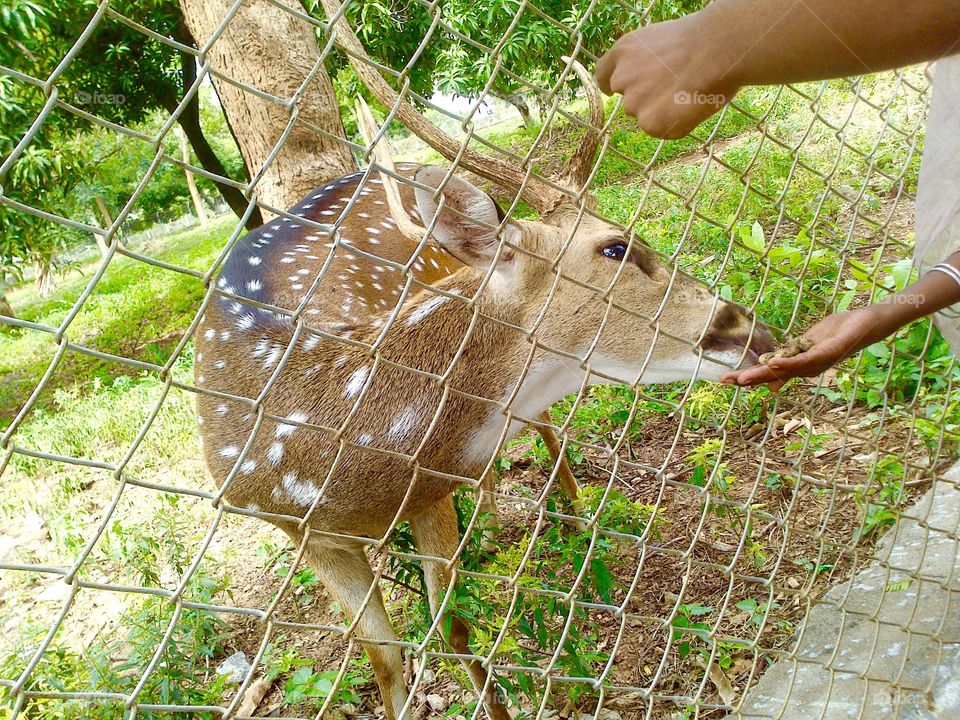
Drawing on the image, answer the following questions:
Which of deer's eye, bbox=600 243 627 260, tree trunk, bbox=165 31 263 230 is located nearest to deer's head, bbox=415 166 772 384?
deer's eye, bbox=600 243 627 260

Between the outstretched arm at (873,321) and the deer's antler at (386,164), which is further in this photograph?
the deer's antler at (386,164)

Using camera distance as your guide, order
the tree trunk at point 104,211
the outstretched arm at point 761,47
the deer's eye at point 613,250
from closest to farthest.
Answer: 1. the outstretched arm at point 761,47
2. the deer's eye at point 613,250
3. the tree trunk at point 104,211

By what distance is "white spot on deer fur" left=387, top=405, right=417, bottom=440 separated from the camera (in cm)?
215

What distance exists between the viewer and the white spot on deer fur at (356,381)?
218 centimetres

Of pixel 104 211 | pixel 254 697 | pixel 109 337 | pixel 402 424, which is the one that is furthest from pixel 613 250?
pixel 109 337

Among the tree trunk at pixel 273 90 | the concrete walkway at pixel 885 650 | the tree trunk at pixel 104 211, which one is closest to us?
the concrete walkway at pixel 885 650

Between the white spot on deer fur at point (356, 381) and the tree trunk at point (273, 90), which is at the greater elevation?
the tree trunk at point (273, 90)

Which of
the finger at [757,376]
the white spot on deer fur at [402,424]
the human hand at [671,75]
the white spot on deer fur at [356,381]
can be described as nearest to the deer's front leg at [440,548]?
the white spot on deer fur at [402,424]

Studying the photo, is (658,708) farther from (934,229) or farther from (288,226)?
(288,226)

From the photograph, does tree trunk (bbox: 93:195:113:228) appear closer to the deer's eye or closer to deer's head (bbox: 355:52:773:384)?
deer's head (bbox: 355:52:773:384)

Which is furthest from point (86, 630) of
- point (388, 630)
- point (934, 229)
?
point (934, 229)

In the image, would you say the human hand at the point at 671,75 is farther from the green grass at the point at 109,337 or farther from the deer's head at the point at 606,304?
the green grass at the point at 109,337

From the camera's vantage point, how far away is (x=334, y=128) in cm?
457

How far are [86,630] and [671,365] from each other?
287 centimetres
